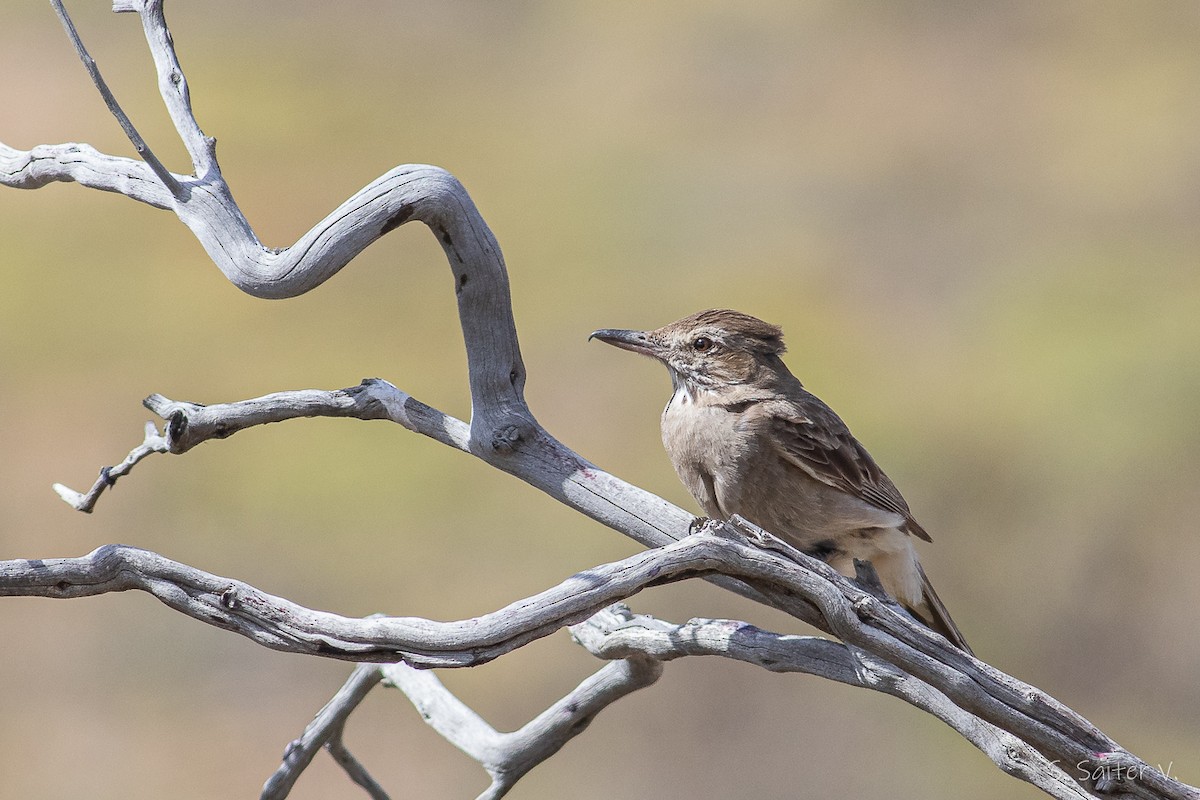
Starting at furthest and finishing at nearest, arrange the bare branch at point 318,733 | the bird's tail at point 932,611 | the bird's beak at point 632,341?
the bird's tail at point 932,611 → the bird's beak at point 632,341 → the bare branch at point 318,733

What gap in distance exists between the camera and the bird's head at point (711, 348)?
5371mm

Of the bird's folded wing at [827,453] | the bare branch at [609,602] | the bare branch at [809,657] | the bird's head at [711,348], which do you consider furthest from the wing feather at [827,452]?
the bare branch at [609,602]

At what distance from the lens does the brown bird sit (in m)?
5.19

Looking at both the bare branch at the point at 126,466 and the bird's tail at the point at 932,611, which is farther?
the bird's tail at the point at 932,611

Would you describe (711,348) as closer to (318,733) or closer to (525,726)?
(525,726)

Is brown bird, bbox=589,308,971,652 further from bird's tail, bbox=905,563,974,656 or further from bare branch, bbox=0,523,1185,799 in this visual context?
bare branch, bbox=0,523,1185,799

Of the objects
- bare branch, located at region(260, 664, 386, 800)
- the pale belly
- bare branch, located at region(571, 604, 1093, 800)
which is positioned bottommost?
bare branch, located at region(260, 664, 386, 800)

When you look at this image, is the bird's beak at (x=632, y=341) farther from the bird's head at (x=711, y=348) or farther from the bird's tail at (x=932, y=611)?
the bird's tail at (x=932, y=611)

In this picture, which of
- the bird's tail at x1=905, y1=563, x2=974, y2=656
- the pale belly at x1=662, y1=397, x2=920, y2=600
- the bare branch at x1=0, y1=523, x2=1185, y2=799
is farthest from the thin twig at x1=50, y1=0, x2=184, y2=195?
the bird's tail at x1=905, y1=563, x2=974, y2=656

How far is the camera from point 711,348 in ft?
17.7

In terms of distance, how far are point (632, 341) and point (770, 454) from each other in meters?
0.75

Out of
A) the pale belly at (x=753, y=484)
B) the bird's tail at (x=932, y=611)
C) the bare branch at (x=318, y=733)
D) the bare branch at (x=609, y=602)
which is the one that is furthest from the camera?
the bird's tail at (x=932, y=611)

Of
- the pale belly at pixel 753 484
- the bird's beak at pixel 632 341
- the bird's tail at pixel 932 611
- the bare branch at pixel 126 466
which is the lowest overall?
the bare branch at pixel 126 466

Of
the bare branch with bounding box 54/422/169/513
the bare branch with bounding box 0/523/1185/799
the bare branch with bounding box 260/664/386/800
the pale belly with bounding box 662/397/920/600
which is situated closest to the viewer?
the bare branch with bounding box 0/523/1185/799
